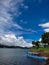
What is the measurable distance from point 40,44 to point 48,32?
37.0 ft

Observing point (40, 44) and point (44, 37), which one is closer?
point (44, 37)

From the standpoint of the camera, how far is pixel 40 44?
113 metres

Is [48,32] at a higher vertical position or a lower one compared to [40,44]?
higher

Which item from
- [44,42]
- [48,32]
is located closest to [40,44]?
[44,42]

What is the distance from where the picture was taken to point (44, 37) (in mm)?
105125

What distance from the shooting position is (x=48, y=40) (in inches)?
4156

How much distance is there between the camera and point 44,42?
11012cm

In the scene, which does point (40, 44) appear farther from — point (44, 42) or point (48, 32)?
point (48, 32)

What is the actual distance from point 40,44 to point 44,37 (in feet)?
32.0

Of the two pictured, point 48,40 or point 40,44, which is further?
point 40,44

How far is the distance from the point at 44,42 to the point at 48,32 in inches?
302

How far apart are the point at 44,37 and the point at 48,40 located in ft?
10.9
